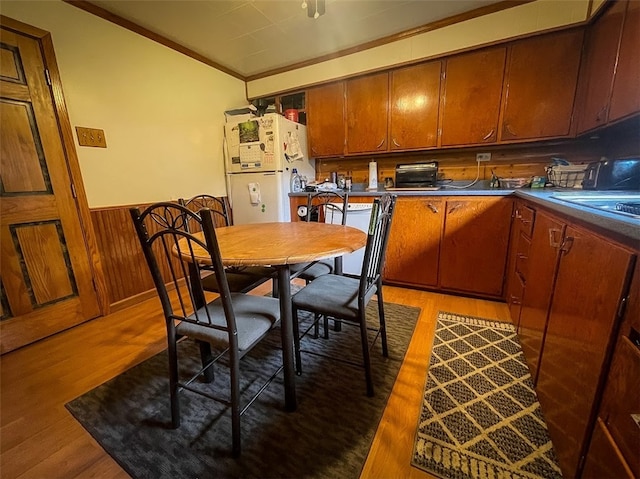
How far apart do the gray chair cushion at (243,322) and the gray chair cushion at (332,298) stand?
0.16 meters

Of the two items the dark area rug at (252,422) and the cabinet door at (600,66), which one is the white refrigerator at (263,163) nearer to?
the dark area rug at (252,422)

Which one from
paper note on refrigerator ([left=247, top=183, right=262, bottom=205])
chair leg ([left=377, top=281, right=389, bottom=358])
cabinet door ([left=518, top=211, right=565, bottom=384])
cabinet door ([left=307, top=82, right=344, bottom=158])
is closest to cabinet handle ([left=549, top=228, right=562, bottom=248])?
cabinet door ([left=518, top=211, right=565, bottom=384])

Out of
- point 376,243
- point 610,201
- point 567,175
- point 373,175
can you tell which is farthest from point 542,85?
point 376,243

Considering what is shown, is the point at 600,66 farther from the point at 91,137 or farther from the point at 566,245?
the point at 91,137

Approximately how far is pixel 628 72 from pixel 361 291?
1.90 metres

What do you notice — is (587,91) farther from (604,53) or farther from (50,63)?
(50,63)

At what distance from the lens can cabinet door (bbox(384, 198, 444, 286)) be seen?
233cm

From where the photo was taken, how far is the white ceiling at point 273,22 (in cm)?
209

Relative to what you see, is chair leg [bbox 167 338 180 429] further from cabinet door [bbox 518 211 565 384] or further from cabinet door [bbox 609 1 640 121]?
cabinet door [bbox 609 1 640 121]

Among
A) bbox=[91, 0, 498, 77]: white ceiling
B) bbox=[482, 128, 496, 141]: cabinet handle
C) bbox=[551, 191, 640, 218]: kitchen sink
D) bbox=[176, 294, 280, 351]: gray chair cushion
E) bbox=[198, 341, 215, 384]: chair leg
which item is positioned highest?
bbox=[91, 0, 498, 77]: white ceiling

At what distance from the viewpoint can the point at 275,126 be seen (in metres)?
2.72

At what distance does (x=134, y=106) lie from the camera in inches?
91.0

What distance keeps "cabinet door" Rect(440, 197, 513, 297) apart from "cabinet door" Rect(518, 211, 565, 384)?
63 cm

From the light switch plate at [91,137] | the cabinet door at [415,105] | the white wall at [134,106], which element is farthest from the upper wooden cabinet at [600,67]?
the light switch plate at [91,137]
